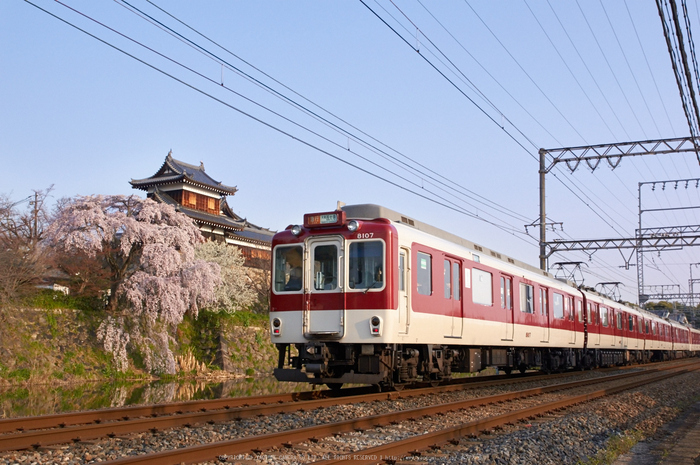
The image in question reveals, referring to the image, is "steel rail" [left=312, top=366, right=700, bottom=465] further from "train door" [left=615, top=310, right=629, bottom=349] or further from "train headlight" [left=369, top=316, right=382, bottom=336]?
"train door" [left=615, top=310, right=629, bottom=349]

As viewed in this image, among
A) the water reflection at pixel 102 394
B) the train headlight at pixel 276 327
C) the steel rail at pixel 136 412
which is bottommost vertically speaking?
the water reflection at pixel 102 394

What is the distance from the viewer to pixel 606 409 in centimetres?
1083

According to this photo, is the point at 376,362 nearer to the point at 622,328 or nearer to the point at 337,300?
the point at 337,300

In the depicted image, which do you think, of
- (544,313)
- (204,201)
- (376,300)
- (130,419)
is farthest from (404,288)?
(204,201)

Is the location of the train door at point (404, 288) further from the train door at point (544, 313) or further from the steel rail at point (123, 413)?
the train door at point (544, 313)

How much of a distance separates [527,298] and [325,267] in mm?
7467

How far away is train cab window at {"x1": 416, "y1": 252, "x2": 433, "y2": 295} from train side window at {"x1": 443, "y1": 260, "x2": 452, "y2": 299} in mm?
612

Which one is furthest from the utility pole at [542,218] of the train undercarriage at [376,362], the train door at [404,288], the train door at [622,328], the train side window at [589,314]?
the train door at [404,288]

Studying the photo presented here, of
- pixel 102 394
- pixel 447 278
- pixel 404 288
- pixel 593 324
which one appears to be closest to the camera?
pixel 404 288

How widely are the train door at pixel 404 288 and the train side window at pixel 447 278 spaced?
1503 mm

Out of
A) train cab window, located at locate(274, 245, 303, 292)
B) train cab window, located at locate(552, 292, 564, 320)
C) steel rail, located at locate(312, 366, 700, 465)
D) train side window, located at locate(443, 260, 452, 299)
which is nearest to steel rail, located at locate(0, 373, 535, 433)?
train cab window, located at locate(274, 245, 303, 292)

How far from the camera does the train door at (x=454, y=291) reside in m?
12.4

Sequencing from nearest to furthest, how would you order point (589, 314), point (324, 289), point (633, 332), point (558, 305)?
point (324, 289) → point (558, 305) → point (589, 314) → point (633, 332)

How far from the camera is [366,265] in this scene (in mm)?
10750
